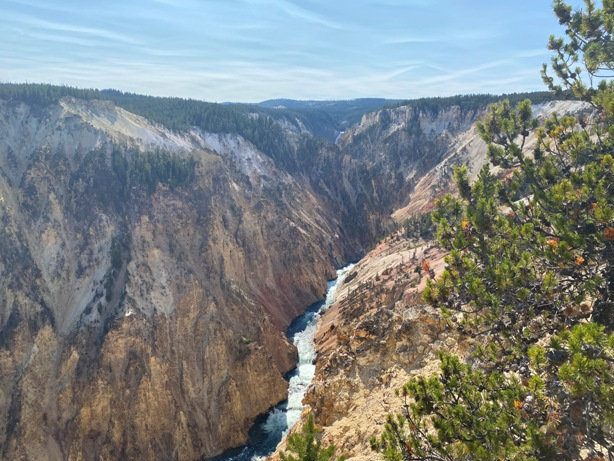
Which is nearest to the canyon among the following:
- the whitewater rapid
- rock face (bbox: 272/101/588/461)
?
rock face (bbox: 272/101/588/461)

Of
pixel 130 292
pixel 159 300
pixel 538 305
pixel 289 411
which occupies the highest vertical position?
pixel 538 305

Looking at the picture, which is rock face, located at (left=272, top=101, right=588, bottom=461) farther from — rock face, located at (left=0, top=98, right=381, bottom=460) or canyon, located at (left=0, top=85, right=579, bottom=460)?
rock face, located at (left=0, top=98, right=381, bottom=460)

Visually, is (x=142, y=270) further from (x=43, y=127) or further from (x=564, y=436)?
(x=564, y=436)

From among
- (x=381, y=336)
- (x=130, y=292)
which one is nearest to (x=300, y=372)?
Result: (x=130, y=292)

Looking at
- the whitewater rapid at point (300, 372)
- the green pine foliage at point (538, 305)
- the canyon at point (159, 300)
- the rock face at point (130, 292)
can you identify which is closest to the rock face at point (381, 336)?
the canyon at point (159, 300)

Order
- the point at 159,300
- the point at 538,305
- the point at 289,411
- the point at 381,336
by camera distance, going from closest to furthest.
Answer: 1. the point at 538,305
2. the point at 381,336
3. the point at 289,411
4. the point at 159,300

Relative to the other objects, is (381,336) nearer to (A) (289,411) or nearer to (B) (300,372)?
(A) (289,411)
